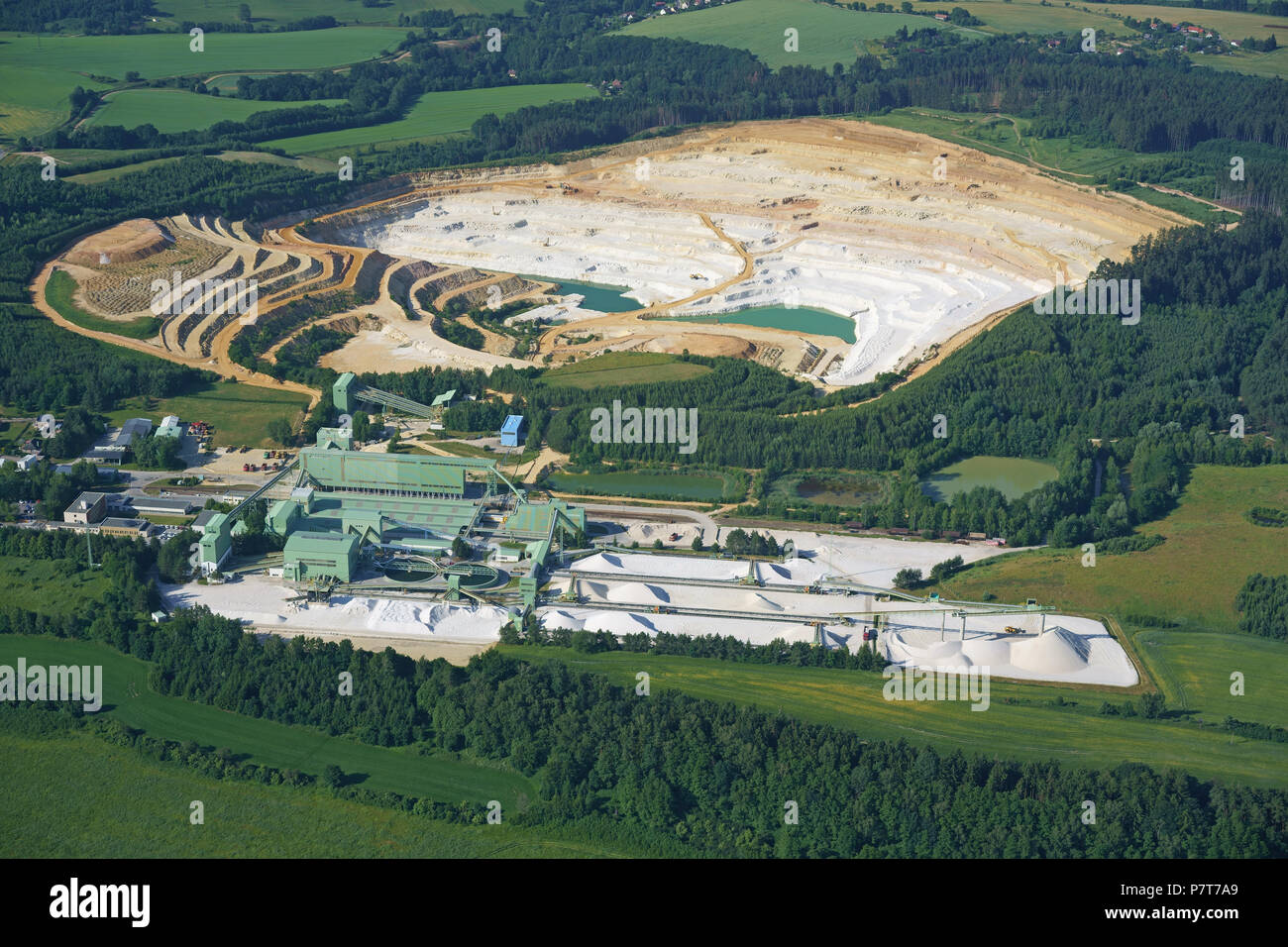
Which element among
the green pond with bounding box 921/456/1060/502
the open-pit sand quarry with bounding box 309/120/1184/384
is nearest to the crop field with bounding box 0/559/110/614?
the open-pit sand quarry with bounding box 309/120/1184/384

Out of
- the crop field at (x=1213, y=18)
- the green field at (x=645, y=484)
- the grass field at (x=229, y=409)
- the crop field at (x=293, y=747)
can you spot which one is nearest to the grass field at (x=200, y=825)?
the crop field at (x=293, y=747)

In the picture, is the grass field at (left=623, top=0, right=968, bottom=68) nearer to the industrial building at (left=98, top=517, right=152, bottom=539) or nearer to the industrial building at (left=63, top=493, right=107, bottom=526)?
the industrial building at (left=63, top=493, right=107, bottom=526)

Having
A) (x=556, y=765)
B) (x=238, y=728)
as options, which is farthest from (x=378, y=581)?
(x=556, y=765)

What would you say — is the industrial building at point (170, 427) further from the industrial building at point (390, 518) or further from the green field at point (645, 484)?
the green field at point (645, 484)

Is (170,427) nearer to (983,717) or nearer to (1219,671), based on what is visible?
(983,717)

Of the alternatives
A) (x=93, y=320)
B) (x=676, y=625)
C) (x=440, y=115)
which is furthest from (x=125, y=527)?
(x=440, y=115)

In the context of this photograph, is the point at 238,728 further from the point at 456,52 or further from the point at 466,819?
the point at 456,52
